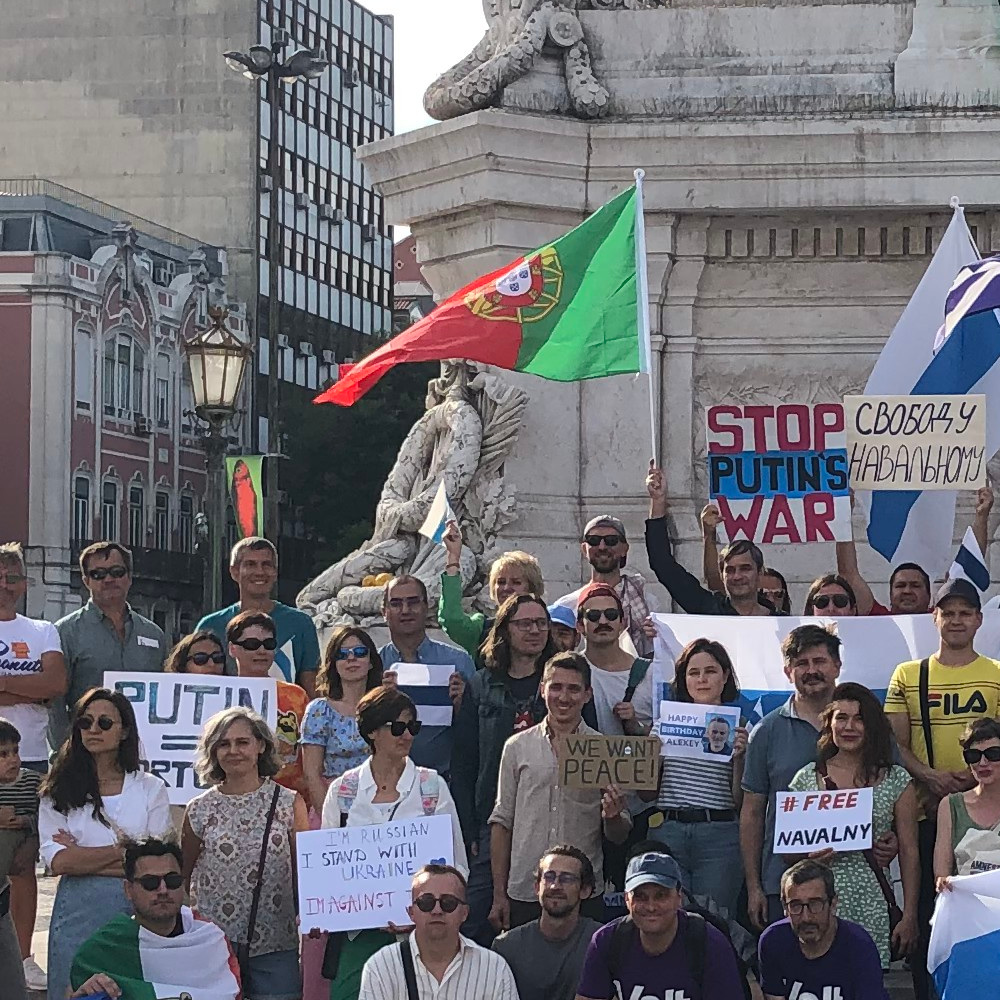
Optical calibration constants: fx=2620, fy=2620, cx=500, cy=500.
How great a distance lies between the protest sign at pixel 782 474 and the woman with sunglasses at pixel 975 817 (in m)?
2.99

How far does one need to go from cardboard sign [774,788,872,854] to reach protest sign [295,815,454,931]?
1.17m

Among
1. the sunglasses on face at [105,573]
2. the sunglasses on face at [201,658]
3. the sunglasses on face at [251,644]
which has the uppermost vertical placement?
the sunglasses on face at [105,573]

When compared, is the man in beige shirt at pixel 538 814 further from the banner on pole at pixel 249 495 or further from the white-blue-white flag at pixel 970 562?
the banner on pole at pixel 249 495

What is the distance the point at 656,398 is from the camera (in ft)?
47.1

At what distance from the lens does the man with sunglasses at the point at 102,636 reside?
10.6 metres

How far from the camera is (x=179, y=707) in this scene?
10078 mm

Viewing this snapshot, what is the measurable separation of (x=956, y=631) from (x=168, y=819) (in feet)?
9.61

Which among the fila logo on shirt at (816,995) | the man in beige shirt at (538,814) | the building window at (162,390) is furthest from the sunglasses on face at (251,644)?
the building window at (162,390)

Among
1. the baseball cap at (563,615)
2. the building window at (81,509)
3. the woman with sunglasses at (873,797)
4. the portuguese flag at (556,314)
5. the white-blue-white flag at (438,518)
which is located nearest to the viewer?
the woman with sunglasses at (873,797)

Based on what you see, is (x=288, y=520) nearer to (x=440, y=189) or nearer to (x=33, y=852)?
(x=440, y=189)

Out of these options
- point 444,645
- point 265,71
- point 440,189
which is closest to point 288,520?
point 265,71

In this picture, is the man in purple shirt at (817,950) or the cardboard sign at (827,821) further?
the cardboard sign at (827,821)

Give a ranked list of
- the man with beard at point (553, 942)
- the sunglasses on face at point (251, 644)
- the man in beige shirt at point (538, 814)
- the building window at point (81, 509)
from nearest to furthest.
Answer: the man with beard at point (553, 942) < the man in beige shirt at point (538, 814) < the sunglasses on face at point (251, 644) < the building window at point (81, 509)

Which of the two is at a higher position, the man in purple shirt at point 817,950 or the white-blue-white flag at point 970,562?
the white-blue-white flag at point 970,562
